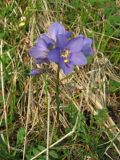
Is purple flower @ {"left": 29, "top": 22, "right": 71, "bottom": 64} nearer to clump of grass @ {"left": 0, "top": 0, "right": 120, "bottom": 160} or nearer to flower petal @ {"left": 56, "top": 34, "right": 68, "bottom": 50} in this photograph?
flower petal @ {"left": 56, "top": 34, "right": 68, "bottom": 50}

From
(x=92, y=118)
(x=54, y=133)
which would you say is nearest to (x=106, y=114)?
(x=92, y=118)

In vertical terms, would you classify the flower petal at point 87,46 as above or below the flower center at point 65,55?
above

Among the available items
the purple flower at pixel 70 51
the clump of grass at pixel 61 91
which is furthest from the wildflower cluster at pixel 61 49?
the clump of grass at pixel 61 91

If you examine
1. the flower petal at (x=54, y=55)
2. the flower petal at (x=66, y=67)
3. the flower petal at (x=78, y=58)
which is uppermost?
the flower petal at (x=54, y=55)

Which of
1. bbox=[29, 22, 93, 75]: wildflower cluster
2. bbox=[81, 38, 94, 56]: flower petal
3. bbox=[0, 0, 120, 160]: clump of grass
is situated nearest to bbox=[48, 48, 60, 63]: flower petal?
bbox=[29, 22, 93, 75]: wildflower cluster

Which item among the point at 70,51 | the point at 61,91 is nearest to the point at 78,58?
the point at 70,51

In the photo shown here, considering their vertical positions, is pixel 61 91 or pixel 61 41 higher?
pixel 61 41

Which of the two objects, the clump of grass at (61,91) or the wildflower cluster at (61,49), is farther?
the clump of grass at (61,91)

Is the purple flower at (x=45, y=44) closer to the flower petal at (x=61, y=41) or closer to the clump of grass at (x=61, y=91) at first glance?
the flower petal at (x=61, y=41)

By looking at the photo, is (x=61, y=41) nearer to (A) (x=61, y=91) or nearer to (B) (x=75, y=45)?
(B) (x=75, y=45)
